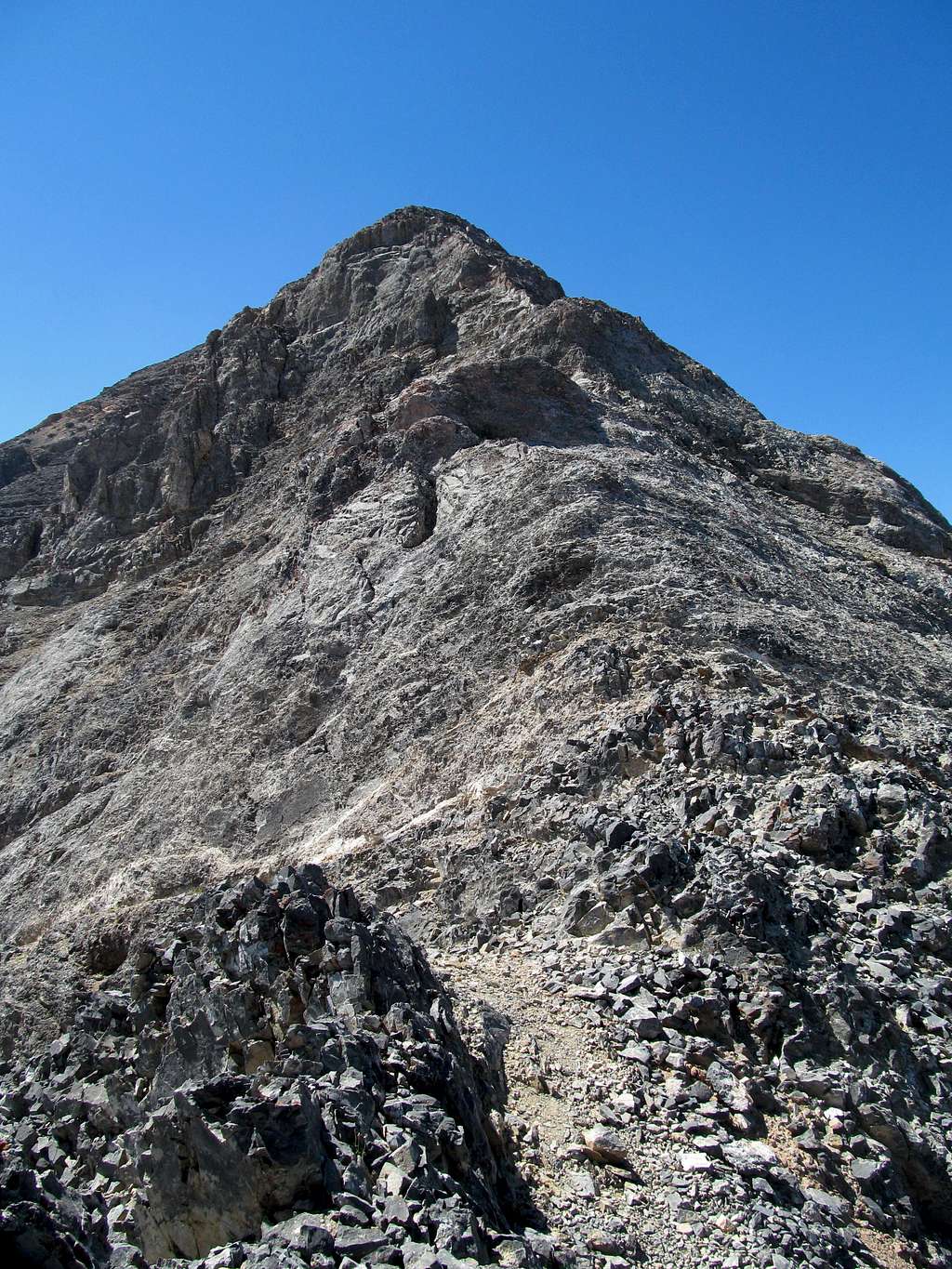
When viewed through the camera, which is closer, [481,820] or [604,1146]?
[604,1146]

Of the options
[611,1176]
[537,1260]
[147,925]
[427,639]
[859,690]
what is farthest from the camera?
[427,639]

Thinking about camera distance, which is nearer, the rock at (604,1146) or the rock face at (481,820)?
the rock face at (481,820)

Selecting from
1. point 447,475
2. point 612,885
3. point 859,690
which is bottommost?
point 612,885

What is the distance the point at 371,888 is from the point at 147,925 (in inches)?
228

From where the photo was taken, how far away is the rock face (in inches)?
326

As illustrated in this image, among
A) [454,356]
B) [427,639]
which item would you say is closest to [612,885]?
[427,639]

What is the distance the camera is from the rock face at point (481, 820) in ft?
27.1

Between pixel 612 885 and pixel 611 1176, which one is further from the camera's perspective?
pixel 612 885

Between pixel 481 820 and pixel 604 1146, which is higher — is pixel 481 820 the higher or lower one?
the higher one

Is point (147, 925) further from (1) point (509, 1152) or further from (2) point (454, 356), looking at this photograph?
(2) point (454, 356)

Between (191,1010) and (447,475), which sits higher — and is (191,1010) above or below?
below

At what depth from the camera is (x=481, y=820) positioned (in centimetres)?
1711

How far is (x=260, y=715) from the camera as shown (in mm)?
24547

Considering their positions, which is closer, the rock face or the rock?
the rock face
